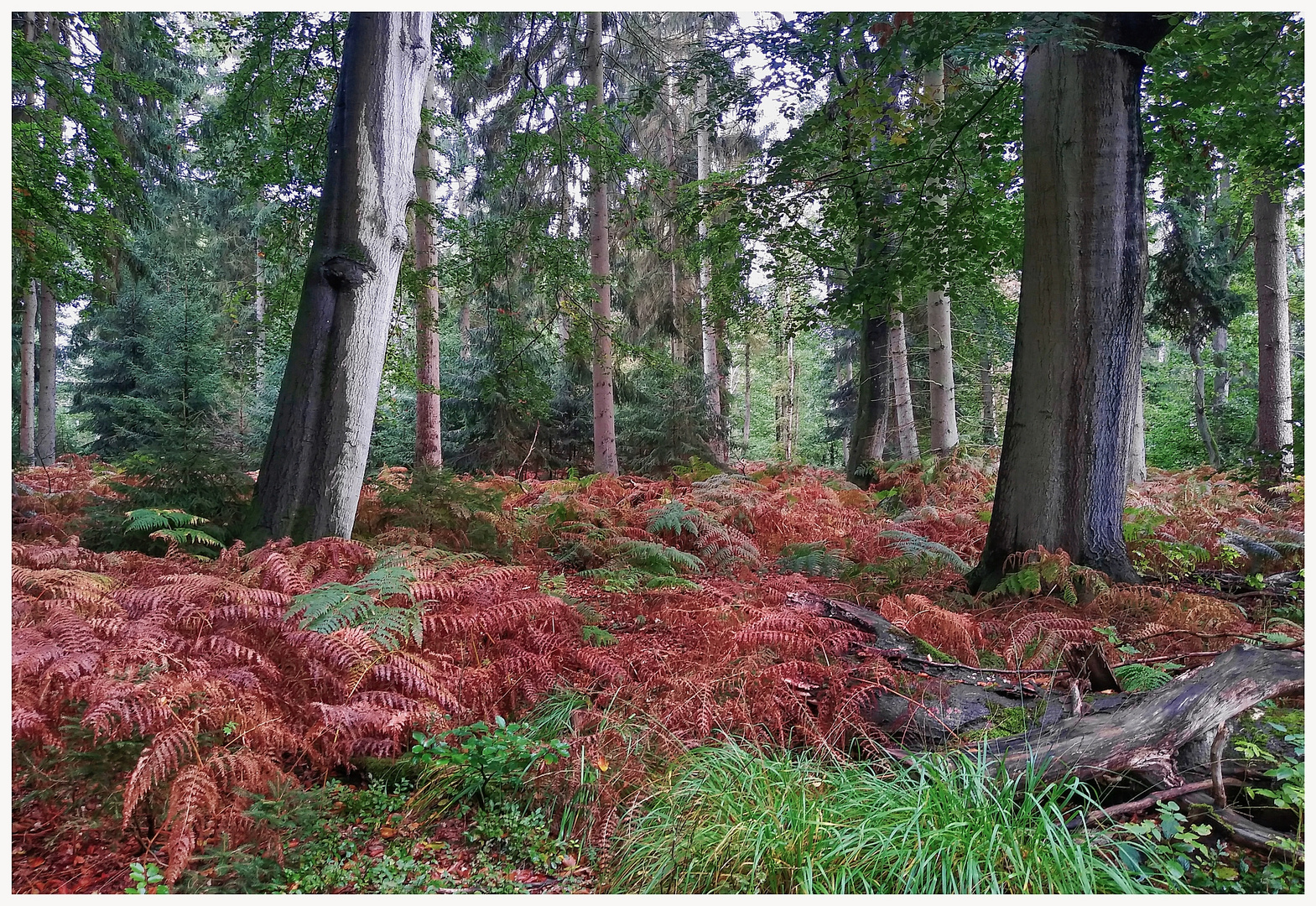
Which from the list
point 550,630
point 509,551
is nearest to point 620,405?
point 509,551

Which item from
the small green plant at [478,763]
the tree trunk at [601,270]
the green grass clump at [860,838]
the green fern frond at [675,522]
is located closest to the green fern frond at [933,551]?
the green fern frond at [675,522]

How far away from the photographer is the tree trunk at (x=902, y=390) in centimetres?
1004

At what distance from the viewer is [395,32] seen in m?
4.85

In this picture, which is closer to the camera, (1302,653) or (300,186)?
(1302,653)

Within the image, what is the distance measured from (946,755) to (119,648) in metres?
2.78

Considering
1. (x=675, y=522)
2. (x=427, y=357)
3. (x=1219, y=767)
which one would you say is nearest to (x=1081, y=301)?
(x=1219, y=767)

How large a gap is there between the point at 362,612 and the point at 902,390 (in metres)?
9.20

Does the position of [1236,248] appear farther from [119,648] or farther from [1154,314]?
[119,648]

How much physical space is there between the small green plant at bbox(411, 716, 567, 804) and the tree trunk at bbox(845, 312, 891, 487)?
8.62 meters

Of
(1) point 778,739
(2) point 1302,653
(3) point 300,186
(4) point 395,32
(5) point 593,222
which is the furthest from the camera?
(5) point 593,222

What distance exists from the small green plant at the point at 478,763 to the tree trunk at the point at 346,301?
2.61 meters

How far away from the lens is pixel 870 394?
10.5 m

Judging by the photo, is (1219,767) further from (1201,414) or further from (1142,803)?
(1201,414)

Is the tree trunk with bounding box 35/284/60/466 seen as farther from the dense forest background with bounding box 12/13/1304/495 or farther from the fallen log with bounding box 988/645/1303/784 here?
the fallen log with bounding box 988/645/1303/784
